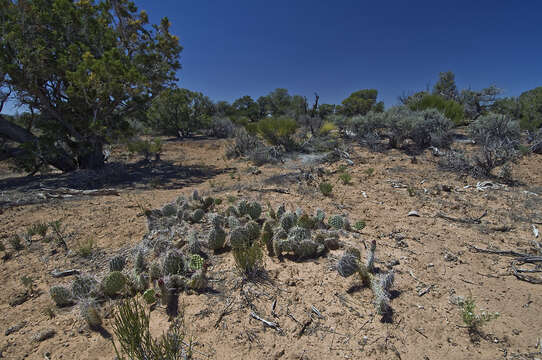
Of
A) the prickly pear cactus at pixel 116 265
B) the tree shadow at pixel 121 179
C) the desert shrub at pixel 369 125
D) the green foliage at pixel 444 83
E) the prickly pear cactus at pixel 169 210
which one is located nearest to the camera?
the prickly pear cactus at pixel 116 265

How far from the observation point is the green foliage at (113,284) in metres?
2.09

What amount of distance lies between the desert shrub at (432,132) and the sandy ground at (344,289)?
11.8 feet

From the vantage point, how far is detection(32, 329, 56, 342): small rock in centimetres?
174

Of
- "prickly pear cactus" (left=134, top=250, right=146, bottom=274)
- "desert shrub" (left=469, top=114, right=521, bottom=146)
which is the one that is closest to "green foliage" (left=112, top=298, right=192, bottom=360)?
"prickly pear cactus" (left=134, top=250, right=146, bottom=274)

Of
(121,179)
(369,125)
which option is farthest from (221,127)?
(121,179)

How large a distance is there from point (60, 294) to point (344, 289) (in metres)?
2.46

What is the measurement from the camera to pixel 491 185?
182 inches

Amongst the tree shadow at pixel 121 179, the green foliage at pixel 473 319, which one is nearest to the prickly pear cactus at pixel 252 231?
the green foliage at pixel 473 319

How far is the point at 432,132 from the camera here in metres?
8.28

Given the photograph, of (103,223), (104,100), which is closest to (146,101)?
(104,100)

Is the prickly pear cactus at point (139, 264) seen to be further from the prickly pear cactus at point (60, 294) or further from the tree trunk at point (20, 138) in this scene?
the tree trunk at point (20, 138)

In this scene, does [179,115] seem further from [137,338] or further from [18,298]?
[137,338]

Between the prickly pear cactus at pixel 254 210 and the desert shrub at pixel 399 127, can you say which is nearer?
the prickly pear cactus at pixel 254 210

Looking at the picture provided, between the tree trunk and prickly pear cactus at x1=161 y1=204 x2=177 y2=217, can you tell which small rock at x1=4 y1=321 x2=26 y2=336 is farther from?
the tree trunk
